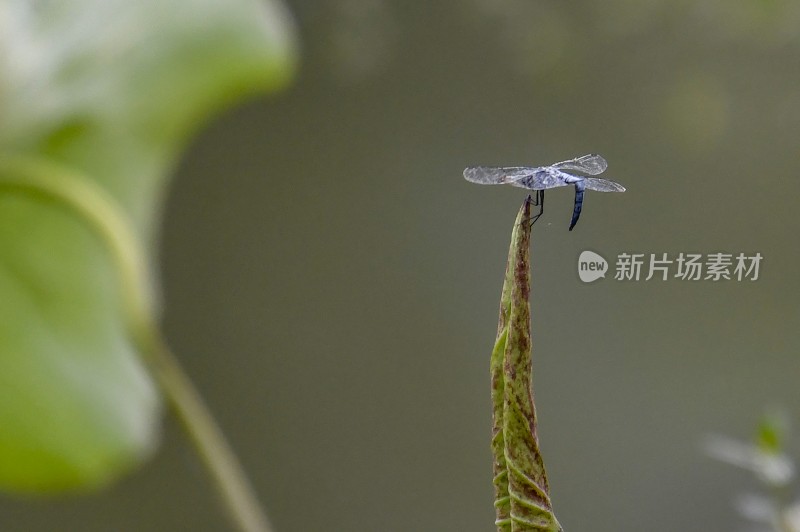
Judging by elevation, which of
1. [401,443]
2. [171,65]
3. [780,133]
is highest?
[780,133]

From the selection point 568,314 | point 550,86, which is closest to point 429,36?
point 550,86

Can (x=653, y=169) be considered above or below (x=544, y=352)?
above

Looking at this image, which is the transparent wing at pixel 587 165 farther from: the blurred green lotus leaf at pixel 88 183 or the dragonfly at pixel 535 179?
the blurred green lotus leaf at pixel 88 183

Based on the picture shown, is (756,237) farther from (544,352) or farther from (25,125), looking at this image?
(25,125)

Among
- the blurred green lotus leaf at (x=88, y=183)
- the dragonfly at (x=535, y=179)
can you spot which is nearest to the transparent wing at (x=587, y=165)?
the dragonfly at (x=535, y=179)

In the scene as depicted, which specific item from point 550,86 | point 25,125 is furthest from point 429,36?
point 25,125

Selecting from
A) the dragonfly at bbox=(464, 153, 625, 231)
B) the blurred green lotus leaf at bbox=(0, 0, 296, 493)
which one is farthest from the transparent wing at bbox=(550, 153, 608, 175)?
the blurred green lotus leaf at bbox=(0, 0, 296, 493)

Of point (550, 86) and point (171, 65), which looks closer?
point (171, 65)
